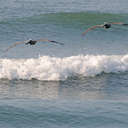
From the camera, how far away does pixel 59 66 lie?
2148 cm

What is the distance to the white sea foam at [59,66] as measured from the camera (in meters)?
20.6

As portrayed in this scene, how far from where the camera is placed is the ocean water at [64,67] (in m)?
15.0

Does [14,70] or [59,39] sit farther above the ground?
[59,39]

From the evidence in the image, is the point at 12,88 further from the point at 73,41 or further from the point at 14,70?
the point at 73,41

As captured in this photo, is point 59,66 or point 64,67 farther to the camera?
point 59,66

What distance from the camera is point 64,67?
21.3 m

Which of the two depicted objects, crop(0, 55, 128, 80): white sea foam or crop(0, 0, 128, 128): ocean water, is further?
crop(0, 55, 128, 80): white sea foam

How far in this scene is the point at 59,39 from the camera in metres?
26.7

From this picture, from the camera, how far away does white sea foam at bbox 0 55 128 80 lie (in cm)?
2056

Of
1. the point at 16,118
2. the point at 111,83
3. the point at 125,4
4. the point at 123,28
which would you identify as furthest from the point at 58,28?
the point at 16,118

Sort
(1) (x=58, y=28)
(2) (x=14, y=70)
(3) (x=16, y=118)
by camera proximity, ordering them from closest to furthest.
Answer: (3) (x=16, y=118), (2) (x=14, y=70), (1) (x=58, y=28)

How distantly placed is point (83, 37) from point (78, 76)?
708cm

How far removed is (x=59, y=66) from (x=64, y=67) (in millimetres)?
261

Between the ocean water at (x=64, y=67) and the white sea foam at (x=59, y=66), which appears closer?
the ocean water at (x=64, y=67)
